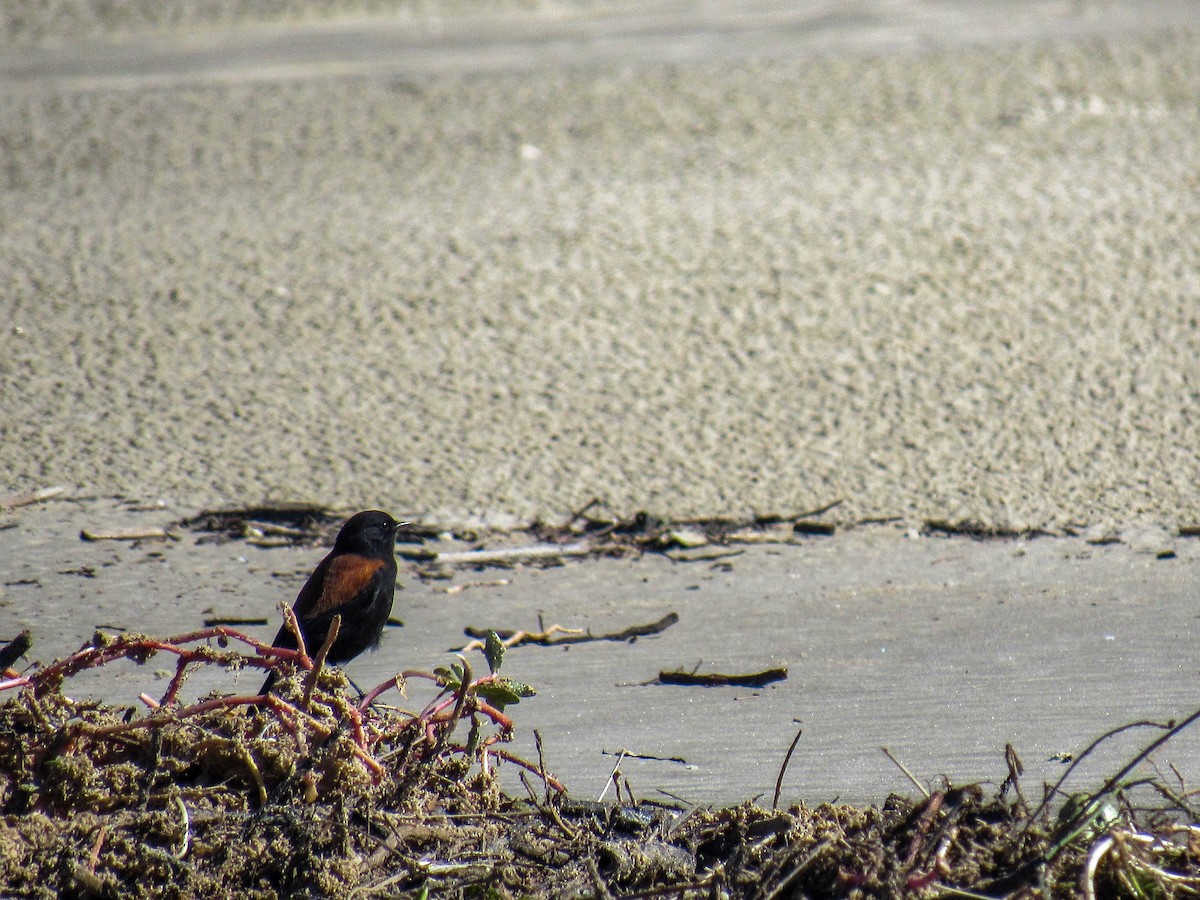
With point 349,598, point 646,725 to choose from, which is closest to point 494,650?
point 646,725

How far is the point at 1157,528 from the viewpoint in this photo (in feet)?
12.4

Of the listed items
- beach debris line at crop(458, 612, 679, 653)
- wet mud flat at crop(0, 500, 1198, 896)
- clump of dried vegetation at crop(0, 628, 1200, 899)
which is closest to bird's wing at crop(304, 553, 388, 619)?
wet mud flat at crop(0, 500, 1198, 896)

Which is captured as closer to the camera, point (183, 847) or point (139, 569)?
point (183, 847)

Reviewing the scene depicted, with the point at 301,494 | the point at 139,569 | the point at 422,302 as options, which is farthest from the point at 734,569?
the point at 422,302

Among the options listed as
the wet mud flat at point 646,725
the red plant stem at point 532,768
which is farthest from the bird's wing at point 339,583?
the red plant stem at point 532,768

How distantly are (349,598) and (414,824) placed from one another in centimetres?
88

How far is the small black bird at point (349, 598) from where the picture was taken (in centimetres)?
313

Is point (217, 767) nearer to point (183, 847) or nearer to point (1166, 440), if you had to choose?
point (183, 847)

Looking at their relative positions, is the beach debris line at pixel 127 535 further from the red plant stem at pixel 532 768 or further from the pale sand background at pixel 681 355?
the red plant stem at pixel 532 768

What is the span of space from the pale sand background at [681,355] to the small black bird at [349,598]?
109 mm

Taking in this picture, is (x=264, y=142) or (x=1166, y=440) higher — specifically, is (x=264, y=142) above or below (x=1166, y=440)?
above

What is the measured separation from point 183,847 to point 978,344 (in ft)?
11.5

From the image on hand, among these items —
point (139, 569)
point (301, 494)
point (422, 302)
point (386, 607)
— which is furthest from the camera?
point (422, 302)

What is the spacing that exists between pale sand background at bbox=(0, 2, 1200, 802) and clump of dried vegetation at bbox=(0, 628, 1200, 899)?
24 cm
